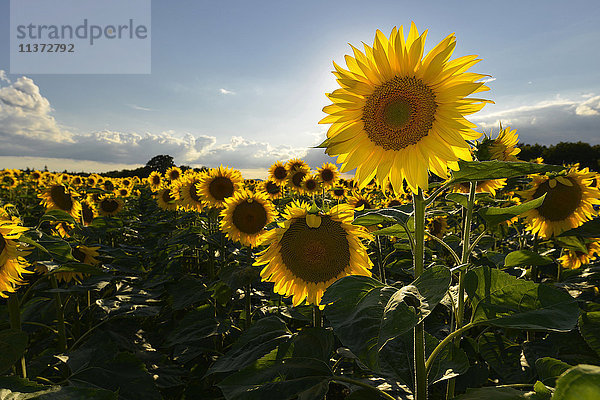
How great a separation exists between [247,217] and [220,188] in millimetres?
1861

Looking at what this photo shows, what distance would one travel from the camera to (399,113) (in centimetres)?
181

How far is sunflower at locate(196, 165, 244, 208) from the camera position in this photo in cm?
618

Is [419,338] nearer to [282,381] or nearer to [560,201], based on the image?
Answer: [282,381]

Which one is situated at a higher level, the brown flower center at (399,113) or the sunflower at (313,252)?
the brown flower center at (399,113)

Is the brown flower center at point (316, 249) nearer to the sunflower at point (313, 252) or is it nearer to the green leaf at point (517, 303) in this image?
the sunflower at point (313, 252)

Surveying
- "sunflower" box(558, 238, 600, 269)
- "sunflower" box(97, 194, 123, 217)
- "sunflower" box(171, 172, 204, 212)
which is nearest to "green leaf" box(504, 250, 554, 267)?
"sunflower" box(558, 238, 600, 269)

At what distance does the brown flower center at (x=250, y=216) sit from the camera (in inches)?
177

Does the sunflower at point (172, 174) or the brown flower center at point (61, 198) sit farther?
the sunflower at point (172, 174)

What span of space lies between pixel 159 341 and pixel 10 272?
2.49 meters

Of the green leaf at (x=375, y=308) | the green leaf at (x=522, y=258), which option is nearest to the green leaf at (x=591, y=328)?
the green leaf at (x=522, y=258)

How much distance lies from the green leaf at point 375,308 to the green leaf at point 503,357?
1.68 meters

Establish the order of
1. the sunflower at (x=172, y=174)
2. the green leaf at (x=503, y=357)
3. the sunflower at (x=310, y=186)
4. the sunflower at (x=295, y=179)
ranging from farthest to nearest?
1. the sunflower at (x=172, y=174)
2. the sunflower at (x=295, y=179)
3. the sunflower at (x=310, y=186)
4. the green leaf at (x=503, y=357)

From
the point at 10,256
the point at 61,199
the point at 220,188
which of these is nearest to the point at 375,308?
the point at 10,256

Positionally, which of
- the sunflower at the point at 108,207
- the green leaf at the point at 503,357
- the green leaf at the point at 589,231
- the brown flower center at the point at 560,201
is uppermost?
the brown flower center at the point at 560,201
